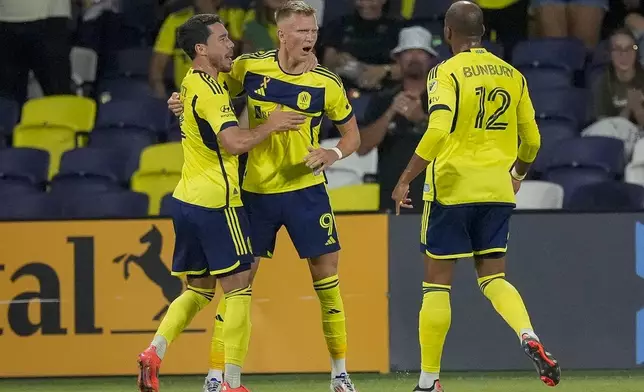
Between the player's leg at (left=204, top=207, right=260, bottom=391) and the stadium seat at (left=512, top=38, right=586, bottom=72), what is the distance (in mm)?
5440

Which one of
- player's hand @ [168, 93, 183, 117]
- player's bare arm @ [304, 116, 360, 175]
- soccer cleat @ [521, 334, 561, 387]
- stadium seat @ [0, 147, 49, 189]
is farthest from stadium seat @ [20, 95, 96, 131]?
soccer cleat @ [521, 334, 561, 387]

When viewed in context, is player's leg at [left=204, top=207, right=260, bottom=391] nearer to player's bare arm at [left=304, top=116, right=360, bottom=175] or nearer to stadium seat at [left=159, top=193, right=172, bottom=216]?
player's bare arm at [left=304, top=116, right=360, bottom=175]

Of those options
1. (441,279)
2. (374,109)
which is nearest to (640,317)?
(441,279)

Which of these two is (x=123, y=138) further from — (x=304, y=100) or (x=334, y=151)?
(x=334, y=151)

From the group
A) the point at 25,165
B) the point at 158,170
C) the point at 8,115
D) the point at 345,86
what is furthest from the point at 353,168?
the point at 8,115

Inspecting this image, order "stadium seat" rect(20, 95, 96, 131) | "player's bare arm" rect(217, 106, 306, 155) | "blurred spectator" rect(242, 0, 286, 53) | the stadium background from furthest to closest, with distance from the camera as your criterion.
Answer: "stadium seat" rect(20, 95, 96, 131) → "blurred spectator" rect(242, 0, 286, 53) → the stadium background → "player's bare arm" rect(217, 106, 306, 155)

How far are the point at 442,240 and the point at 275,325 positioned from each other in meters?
2.14

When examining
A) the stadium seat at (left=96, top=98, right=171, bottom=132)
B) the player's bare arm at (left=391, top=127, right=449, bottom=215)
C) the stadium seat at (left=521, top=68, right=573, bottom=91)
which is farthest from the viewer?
the stadium seat at (left=96, top=98, right=171, bottom=132)

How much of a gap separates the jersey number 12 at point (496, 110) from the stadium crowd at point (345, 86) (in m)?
2.71

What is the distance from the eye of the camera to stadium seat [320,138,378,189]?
36.1 feet

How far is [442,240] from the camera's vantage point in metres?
7.61

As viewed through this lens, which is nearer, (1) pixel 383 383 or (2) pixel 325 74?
(2) pixel 325 74

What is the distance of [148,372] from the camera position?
7473 millimetres

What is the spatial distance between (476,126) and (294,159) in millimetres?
1005
